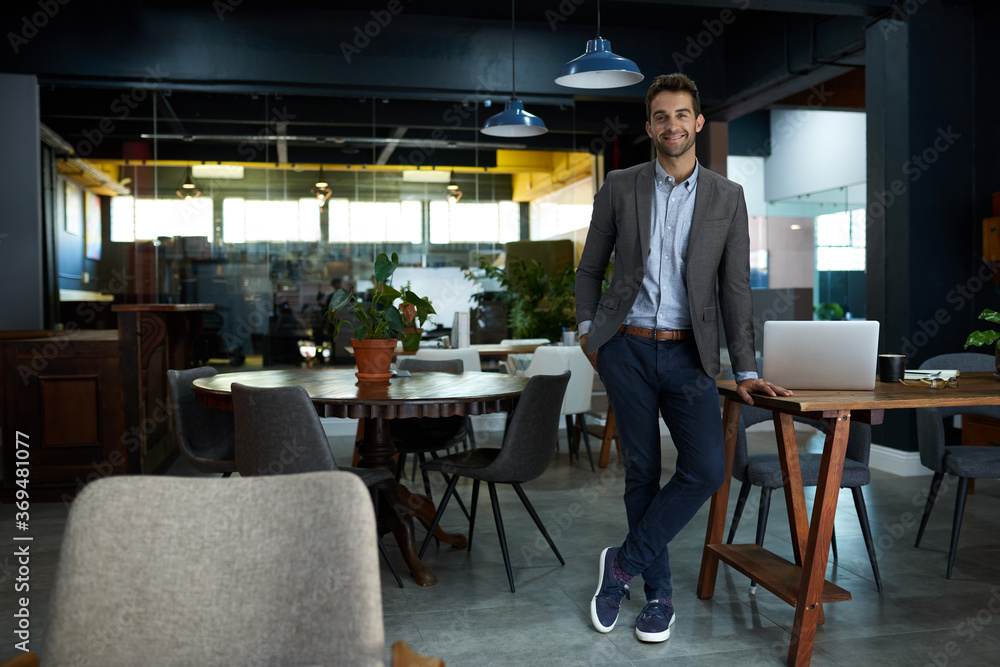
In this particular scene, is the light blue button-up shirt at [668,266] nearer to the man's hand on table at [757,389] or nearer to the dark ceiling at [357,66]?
the man's hand on table at [757,389]

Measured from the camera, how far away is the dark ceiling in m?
6.30

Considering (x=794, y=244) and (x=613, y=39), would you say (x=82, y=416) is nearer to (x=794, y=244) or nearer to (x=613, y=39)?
(x=613, y=39)

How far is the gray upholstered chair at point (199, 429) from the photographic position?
11.4 feet

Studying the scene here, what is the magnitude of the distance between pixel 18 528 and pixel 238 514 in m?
3.53

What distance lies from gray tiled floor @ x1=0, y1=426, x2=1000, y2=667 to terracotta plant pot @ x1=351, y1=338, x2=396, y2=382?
0.83 meters

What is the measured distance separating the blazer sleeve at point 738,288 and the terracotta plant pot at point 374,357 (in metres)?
1.63

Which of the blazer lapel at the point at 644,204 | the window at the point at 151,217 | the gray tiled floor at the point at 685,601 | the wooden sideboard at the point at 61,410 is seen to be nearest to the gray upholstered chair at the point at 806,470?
the gray tiled floor at the point at 685,601

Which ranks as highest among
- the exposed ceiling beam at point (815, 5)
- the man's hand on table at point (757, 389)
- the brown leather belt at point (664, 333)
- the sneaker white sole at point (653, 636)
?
the exposed ceiling beam at point (815, 5)

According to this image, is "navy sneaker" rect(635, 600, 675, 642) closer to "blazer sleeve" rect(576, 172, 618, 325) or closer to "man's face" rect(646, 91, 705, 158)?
"blazer sleeve" rect(576, 172, 618, 325)

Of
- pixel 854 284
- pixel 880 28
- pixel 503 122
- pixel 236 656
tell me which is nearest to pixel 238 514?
pixel 236 656

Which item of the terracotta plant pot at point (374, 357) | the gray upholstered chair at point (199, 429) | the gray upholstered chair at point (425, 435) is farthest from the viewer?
the gray upholstered chair at point (425, 435)

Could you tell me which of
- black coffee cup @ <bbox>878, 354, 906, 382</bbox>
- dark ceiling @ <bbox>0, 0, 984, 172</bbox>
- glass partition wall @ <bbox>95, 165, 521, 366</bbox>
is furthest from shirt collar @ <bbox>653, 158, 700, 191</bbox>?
glass partition wall @ <bbox>95, 165, 521, 366</bbox>

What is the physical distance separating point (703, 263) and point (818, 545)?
0.93 meters

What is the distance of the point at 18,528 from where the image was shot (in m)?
4.04
